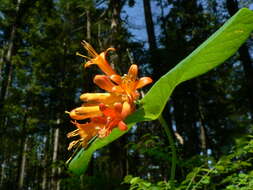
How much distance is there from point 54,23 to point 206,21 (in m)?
8.57

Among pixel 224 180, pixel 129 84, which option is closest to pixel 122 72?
pixel 224 180

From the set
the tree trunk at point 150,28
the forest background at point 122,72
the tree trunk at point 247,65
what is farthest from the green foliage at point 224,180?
the tree trunk at point 150,28

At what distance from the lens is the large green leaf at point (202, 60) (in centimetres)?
84

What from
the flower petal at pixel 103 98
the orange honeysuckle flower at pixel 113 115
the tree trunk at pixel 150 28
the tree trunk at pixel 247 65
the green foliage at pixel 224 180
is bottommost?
the green foliage at pixel 224 180

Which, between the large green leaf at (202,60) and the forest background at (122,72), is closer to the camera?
the large green leaf at (202,60)

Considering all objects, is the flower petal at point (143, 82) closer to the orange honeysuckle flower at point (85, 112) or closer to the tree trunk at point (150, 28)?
the orange honeysuckle flower at point (85, 112)

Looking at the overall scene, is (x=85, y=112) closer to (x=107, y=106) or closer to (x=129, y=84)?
(x=107, y=106)

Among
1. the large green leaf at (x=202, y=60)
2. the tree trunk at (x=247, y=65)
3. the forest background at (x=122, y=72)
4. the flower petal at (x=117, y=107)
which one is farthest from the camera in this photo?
the tree trunk at (x=247, y=65)

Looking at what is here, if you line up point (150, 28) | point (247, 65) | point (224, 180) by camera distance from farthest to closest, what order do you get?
point (150, 28) < point (247, 65) < point (224, 180)

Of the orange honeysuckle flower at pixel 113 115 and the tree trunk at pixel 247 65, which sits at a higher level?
the tree trunk at pixel 247 65

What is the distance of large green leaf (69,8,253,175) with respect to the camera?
0.84 metres

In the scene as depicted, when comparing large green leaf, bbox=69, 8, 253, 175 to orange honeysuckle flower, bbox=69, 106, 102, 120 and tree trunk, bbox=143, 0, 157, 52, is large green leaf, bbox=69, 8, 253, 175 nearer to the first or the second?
orange honeysuckle flower, bbox=69, 106, 102, 120

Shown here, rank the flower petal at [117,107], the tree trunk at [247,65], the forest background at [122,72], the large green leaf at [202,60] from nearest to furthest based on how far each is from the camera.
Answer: the large green leaf at [202,60] < the flower petal at [117,107] < the forest background at [122,72] < the tree trunk at [247,65]

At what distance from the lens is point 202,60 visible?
896mm
